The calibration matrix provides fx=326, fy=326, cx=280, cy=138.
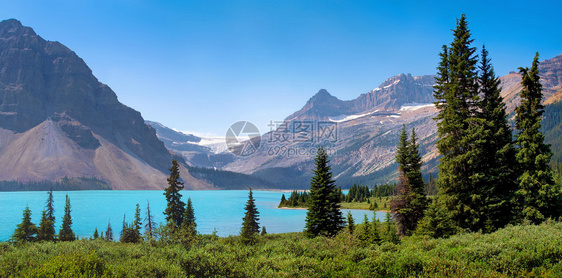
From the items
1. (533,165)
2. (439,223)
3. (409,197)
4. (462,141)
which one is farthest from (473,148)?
(409,197)

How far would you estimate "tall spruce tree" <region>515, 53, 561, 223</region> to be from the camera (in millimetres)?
22453

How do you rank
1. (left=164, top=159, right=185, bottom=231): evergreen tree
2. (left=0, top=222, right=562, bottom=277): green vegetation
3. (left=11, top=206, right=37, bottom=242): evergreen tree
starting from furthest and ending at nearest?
1. (left=164, top=159, right=185, bottom=231): evergreen tree
2. (left=11, top=206, right=37, bottom=242): evergreen tree
3. (left=0, top=222, right=562, bottom=277): green vegetation

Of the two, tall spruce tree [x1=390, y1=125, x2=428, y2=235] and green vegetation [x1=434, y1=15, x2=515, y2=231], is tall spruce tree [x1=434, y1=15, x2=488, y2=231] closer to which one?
green vegetation [x1=434, y1=15, x2=515, y2=231]

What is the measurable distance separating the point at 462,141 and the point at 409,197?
15.3m

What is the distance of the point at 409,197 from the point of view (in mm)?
39562

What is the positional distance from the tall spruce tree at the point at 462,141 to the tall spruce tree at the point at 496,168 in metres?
0.36

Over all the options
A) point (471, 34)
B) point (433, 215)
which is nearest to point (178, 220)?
point (433, 215)

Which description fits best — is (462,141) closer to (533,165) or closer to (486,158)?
(486,158)

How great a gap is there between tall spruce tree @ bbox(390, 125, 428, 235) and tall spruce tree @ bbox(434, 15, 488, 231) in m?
11.3

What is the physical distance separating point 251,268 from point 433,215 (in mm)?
21268

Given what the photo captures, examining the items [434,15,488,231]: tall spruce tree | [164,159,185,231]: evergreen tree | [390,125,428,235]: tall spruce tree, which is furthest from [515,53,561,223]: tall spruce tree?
[164,159,185,231]: evergreen tree

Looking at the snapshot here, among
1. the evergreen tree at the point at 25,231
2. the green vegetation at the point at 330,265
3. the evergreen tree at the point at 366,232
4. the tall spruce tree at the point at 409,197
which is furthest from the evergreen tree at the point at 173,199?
the green vegetation at the point at 330,265

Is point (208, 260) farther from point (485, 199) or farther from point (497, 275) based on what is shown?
point (485, 199)

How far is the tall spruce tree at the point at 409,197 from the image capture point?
39.0 m
